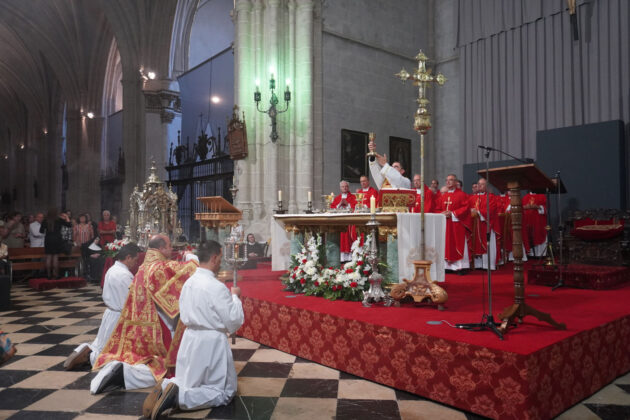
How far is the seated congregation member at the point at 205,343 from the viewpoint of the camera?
10.9 feet

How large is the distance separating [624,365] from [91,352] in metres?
4.79

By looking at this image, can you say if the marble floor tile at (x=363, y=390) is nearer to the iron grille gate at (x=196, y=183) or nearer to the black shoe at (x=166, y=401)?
the black shoe at (x=166, y=401)

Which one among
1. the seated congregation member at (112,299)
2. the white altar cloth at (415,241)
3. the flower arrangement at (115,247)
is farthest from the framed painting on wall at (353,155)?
the seated congregation member at (112,299)

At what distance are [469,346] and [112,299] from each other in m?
3.16

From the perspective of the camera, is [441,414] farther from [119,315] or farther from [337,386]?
[119,315]

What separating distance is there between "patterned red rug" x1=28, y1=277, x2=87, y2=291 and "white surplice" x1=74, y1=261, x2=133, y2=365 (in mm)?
6263

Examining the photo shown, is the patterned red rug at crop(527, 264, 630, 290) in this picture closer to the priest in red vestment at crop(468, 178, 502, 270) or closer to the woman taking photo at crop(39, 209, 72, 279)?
the priest in red vestment at crop(468, 178, 502, 270)

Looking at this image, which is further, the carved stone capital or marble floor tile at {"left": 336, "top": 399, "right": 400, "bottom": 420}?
the carved stone capital

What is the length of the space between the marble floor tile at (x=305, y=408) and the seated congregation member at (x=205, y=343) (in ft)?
1.35

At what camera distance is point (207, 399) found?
3365 mm

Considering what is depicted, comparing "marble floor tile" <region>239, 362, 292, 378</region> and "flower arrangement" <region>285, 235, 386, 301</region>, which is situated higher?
"flower arrangement" <region>285, 235, 386, 301</region>

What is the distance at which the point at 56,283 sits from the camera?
9898 mm

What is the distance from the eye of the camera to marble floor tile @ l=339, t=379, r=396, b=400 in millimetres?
3596

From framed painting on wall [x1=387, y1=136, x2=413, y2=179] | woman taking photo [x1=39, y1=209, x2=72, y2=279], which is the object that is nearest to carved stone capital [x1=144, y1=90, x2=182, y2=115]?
woman taking photo [x1=39, y1=209, x2=72, y2=279]
